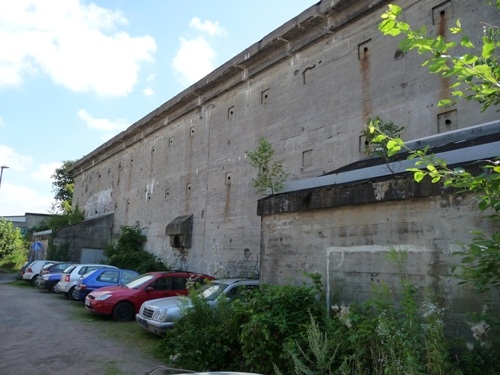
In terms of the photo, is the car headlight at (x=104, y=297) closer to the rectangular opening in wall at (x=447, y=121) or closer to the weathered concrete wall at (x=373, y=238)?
the weathered concrete wall at (x=373, y=238)

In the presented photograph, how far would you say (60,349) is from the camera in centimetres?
845

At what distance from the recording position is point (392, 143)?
343 cm

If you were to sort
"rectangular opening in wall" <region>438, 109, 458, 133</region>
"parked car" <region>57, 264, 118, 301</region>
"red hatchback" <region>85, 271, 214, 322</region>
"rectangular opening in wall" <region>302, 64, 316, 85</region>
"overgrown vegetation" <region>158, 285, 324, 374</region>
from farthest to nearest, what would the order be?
"parked car" <region>57, 264, 118, 301</region>, "rectangular opening in wall" <region>302, 64, 316, 85</region>, "red hatchback" <region>85, 271, 214, 322</region>, "rectangular opening in wall" <region>438, 109, 458, 133</region>, "overgrown vegetation" <region>158, 285, 324, 374</region>

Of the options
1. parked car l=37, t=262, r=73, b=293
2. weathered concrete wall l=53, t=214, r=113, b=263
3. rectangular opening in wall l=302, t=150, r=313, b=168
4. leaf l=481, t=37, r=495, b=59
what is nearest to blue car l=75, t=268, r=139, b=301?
parked car l=37, t=262, r=73, b=293

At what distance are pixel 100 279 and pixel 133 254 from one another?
9375 millimetres

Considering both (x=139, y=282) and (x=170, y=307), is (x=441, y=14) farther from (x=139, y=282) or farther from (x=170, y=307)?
(x=139, y=282)

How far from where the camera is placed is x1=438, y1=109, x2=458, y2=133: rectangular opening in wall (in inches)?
439

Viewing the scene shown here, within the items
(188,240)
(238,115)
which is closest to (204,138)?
(238,115)

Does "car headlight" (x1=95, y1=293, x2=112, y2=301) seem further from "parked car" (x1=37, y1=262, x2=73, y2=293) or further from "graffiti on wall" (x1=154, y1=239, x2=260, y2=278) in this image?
"parked car" (x1=37, y1=262, x2=73, y2=293)

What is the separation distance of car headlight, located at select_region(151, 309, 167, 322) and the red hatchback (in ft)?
7.97

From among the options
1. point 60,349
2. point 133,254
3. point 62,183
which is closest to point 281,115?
point 60,349

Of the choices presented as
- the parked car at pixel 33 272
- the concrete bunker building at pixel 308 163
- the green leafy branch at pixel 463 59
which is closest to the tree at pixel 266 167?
the concrete bunker building at pixel 308 163

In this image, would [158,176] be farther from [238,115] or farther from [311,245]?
[311,245]

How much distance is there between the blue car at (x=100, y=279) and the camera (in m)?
15.3
